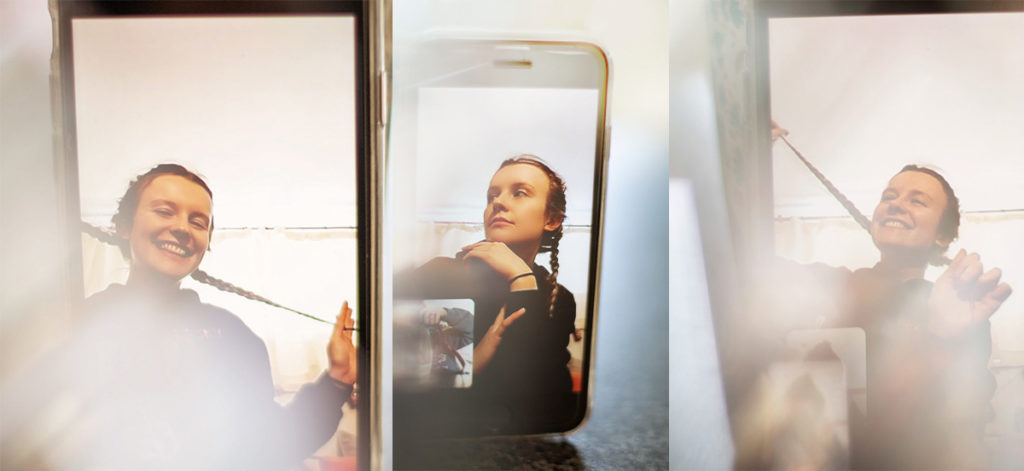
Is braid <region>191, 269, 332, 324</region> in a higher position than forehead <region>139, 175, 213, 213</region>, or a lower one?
lower

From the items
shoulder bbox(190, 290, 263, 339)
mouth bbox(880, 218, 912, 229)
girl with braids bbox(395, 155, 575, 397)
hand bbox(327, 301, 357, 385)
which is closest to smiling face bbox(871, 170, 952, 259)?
mouth bbox(880, 218, 912, 229)

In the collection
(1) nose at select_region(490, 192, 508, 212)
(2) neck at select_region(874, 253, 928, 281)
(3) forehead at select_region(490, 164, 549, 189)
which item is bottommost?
(2) neck at select_region(874, 253, 928, 281)

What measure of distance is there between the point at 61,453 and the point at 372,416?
0.34 meters

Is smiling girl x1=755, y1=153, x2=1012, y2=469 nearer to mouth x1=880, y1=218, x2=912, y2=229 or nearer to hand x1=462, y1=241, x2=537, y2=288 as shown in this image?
mouth x1=880, y1=218, x2=912, y2=229

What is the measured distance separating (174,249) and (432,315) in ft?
0.92

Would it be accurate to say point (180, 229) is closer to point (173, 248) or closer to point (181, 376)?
point (173, 248)

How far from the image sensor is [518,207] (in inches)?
23.4

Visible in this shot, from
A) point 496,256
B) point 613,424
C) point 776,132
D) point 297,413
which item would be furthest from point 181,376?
point 776,132

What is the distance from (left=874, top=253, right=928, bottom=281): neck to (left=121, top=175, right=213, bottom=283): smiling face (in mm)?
734

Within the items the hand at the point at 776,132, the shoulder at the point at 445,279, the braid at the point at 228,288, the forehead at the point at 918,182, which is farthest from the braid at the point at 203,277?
the forehead at the point at 918,182

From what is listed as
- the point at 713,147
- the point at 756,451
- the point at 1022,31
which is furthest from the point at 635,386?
the point at 1022,31

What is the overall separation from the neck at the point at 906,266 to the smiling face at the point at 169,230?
2.41 feet

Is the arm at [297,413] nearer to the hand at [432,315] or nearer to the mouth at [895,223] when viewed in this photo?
the hand at [432,315]

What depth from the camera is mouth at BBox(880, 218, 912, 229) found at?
0.63 meters
